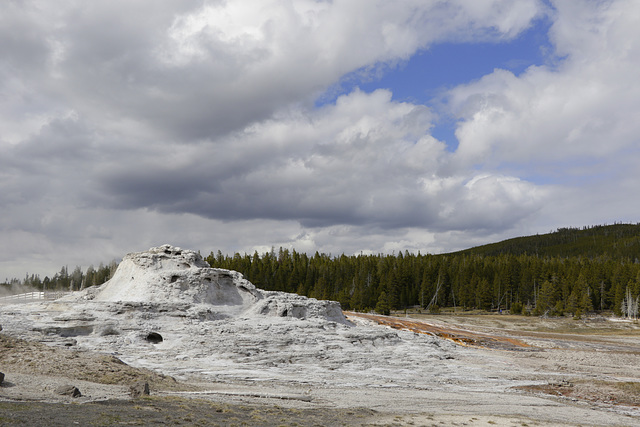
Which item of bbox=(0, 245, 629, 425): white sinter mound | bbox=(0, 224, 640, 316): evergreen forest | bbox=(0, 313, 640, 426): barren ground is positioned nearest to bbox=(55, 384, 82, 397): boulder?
bbox=(0, 313, 640, 426): barren ground

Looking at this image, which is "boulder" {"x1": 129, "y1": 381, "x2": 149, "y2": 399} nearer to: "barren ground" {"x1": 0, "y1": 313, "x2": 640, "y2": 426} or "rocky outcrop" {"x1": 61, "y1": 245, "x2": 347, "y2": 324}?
"barren ground" {"x1": 0, "y1": 313, "x2": 640, "y2": 426}

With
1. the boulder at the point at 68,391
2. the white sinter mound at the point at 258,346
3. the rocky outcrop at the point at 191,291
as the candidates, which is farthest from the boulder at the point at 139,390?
the rocky outcrop at the point at 191,291

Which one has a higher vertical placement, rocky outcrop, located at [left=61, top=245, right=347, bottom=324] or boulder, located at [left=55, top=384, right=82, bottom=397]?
rocky outcrop, located at [left=61, top=245, right=347, bottom=324]

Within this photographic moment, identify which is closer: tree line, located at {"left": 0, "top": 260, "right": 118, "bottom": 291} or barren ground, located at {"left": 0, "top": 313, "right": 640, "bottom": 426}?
barren ground, located at {"left": 0, "top": 313, "right": 640, "bottom": 426}

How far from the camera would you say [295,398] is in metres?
20.3

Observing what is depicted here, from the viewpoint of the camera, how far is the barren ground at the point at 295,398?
14.6 meters

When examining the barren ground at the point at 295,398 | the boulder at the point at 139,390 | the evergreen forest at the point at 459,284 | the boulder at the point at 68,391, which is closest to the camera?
the barren ground at the point at 295,398

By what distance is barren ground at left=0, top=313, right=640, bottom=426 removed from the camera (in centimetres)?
1457

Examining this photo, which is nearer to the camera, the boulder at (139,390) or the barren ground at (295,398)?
the barren ground at (295,398)

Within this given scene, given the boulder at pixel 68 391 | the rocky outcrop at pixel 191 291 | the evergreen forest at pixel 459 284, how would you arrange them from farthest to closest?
the evergreen forest at pixel 459 284, the rocky outcrop at pixel 191 291, the boulder at pixel 68 391

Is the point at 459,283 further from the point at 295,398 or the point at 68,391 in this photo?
the point at 68,391

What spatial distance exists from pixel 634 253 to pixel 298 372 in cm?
20227

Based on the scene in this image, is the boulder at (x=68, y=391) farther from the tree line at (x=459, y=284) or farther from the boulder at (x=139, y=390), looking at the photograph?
the tree line at (x=459, y=284)

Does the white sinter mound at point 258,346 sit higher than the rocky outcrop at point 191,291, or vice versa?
the rocky outcrop at point 191,291
